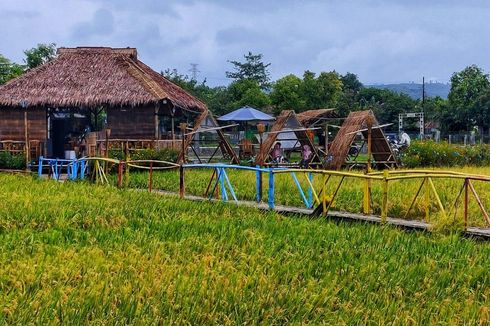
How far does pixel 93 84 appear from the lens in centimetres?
1866

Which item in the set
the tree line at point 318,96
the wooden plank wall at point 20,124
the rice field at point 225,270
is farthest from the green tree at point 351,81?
the rice field at point 225,270

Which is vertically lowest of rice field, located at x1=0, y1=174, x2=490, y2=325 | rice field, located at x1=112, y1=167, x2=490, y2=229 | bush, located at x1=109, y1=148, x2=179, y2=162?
rice field, located at x1=0, y1=174, x2=490, y2=325

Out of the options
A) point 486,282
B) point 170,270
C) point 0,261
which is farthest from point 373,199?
point 0,261

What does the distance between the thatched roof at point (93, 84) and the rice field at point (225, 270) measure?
Result: 10767mm

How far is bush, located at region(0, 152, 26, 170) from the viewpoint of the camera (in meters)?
16.8

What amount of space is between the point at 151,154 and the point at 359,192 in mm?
7844

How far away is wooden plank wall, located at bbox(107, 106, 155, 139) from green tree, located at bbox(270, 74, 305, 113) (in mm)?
16725

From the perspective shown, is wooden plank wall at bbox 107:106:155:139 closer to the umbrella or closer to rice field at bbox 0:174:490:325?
the umbrella

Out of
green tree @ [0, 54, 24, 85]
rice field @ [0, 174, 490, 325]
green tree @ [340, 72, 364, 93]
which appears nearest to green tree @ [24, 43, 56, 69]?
green tree @ [0, 54, 24, 85]

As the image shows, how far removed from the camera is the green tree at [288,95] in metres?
34.5

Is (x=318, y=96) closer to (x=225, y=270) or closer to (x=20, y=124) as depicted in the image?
(x=20, y=124)

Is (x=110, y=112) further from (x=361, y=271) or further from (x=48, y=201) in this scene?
(x=361, y=271)

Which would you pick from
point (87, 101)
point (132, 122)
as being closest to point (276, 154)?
point (132, 122)

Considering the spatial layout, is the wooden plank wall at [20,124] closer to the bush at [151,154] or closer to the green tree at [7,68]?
the bush at [151,154]
